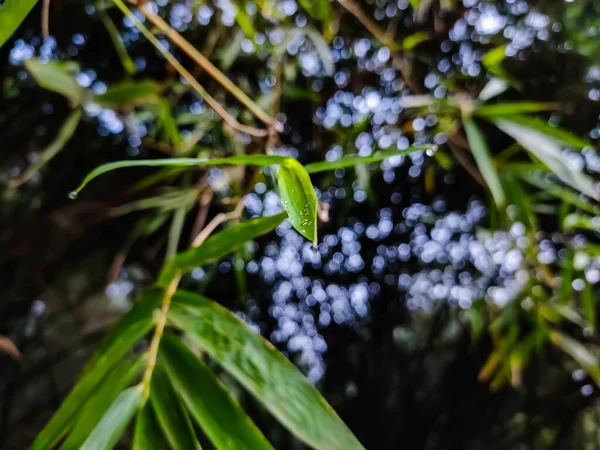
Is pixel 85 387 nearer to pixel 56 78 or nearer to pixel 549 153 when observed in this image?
pixel 56 78

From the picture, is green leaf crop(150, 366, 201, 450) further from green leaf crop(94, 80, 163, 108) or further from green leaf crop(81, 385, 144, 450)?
green leaf crop(94, 80, 163, 108)

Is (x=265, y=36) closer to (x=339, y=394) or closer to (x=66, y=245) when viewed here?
(x=66, y=245)

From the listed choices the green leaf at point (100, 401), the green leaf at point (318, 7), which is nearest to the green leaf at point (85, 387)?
the green leaf at point (100, 401)

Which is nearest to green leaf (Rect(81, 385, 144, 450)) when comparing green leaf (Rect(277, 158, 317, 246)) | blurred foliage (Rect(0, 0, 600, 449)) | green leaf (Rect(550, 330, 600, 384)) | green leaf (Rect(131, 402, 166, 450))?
green leaf (Rect(131, 402, 166, 450))

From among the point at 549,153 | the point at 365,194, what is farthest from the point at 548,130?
the point at 365,194

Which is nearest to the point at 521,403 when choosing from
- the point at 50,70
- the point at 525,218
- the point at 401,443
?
the point at 401,443

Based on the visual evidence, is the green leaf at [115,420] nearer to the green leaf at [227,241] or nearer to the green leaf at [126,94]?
the green leaf at [227,241]
